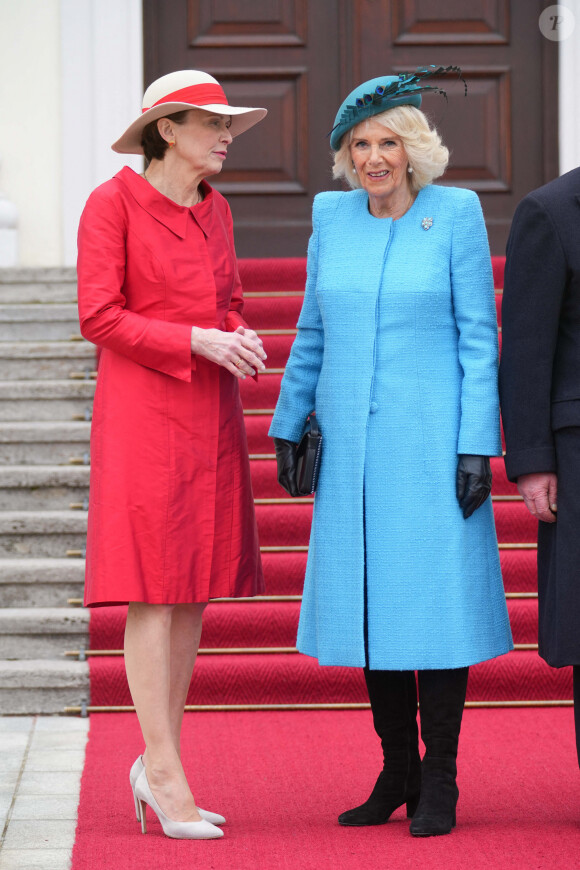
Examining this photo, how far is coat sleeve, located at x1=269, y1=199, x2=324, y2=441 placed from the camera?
2955 millimetres

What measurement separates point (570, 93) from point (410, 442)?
12.7ft

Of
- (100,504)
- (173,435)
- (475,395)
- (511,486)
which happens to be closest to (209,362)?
(173,435)

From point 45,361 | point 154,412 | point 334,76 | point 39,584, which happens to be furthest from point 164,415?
point 334,76

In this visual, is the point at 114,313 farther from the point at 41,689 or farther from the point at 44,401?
the point at 44,401

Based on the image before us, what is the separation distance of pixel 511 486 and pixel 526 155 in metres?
2.13

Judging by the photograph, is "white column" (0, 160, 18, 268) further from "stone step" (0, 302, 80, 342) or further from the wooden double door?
the wooden double door

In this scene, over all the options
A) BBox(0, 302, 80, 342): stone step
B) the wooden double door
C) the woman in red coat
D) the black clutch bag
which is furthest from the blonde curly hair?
the wooden double door

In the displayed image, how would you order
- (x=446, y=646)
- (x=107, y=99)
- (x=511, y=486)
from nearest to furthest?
1. (x=446, y=646)
2. (x=511, y=486)
3. (x=107, y=99)

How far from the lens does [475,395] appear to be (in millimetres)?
2760

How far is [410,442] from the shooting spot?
2793mm

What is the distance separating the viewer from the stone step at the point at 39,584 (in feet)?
14.5

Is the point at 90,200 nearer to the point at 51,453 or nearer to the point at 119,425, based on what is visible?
the point at 119,425

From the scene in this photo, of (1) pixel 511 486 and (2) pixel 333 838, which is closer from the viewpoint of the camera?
(2) pixel 333 838

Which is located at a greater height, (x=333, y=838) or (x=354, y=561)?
(x=354, y=561)
